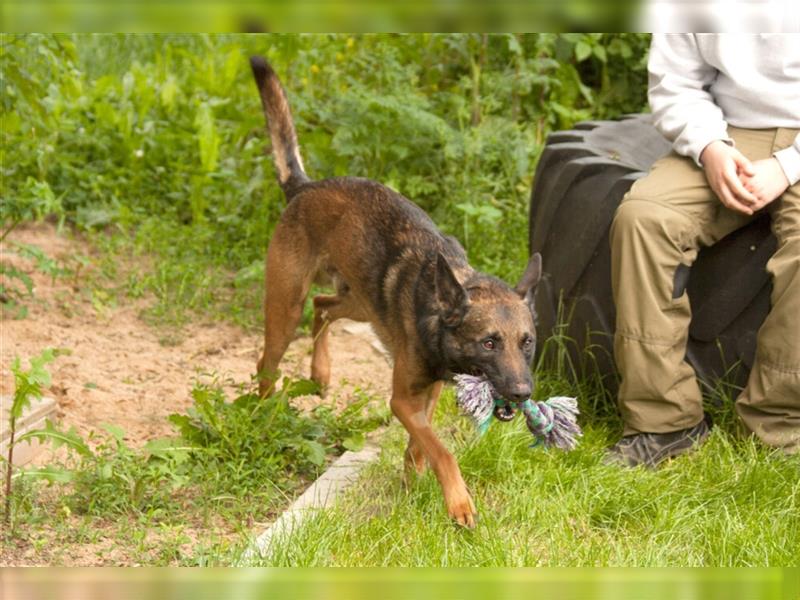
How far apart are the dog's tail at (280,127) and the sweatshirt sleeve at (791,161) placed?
2086mm

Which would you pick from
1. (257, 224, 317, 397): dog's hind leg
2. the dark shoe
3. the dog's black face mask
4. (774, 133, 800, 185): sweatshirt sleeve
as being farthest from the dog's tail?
(774, 133, 800, 185): sweatshirt sleeve

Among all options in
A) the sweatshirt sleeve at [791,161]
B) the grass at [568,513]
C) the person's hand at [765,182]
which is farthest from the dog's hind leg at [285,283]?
the sweatshirt sleeve at [791,161]

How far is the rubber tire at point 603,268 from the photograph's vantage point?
464 centimetres

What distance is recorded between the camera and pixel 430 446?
13.0ft

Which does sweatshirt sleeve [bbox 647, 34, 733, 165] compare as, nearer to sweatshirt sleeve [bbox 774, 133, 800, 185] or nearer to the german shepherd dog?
A: sweatshirt sleeve [bbox 774, 133, 800, 185]

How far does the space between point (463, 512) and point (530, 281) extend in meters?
0.85

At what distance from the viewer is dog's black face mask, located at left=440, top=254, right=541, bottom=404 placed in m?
3.67

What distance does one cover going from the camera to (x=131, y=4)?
0.62m

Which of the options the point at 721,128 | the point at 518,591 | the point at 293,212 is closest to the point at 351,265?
the point at 293,212

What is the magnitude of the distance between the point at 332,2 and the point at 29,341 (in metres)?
5.53

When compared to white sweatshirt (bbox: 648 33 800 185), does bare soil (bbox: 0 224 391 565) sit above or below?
below

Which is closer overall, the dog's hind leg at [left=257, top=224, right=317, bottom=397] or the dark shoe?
the dark shoe

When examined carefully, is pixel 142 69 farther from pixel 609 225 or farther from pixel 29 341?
pixel 609 225

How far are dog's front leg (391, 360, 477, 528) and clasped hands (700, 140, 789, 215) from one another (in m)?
1.37
